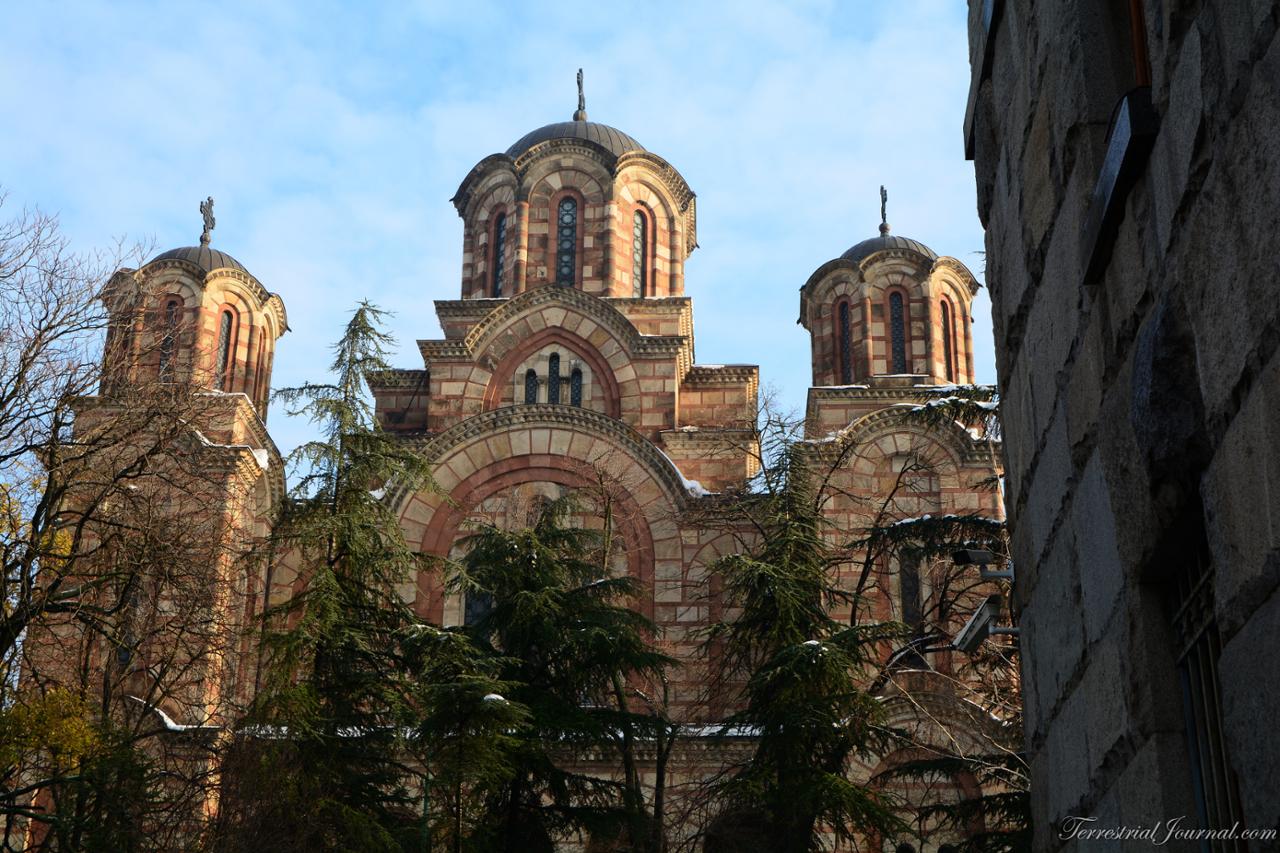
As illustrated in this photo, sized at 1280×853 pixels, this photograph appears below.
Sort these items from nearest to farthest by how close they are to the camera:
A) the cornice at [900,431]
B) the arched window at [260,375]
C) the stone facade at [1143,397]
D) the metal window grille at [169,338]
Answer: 1. the stone facade at [1143,397]
2. the metal window grille at [169,338]
3. the cornice at [900,431]
4. the arched window at [260,375]

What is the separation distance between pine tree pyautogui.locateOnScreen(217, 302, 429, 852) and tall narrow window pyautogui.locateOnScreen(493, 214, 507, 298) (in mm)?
10179

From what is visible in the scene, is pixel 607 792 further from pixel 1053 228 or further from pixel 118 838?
pixel 1053 228

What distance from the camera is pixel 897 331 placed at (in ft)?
78.0

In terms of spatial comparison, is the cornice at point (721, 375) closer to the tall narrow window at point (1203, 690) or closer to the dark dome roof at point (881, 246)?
the dark dome roof at point (881, 246)

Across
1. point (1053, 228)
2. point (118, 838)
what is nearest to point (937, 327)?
point (118, 838)

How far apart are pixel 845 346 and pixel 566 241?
436 cm

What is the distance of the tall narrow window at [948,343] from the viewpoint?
77.6 ft

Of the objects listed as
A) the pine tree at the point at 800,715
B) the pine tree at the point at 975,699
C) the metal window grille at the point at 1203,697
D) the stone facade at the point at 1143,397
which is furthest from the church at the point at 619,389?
the metal window grille at the point at 1203,697

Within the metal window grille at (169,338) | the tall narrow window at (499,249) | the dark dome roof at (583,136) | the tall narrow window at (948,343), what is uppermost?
the dark dome roof at (583,136)

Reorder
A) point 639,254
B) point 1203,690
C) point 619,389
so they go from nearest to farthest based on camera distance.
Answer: point 1203,690, point 619,389, point 639,254

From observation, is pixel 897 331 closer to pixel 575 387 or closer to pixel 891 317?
pixel 891 317

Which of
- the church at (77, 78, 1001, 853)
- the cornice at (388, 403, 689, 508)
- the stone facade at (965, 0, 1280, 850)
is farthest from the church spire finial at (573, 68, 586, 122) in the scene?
the stone facade at (965, 0, 1280, 850)

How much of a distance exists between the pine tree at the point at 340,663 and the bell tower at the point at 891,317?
36.5ft

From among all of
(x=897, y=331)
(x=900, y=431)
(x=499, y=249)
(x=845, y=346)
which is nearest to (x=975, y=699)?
(x=900, y=431)
